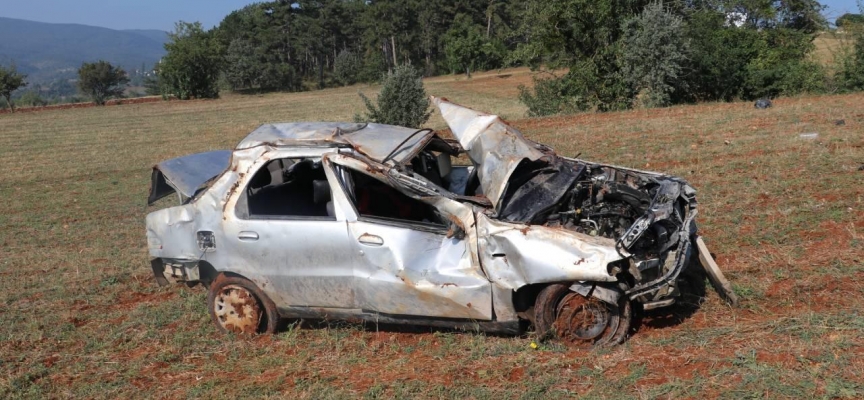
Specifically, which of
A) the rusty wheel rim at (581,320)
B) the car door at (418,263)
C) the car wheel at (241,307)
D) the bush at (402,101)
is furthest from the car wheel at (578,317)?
the bush at (402,101)

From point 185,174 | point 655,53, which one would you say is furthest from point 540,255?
point 655,53

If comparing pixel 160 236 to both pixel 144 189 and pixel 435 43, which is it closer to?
pixel 144 189

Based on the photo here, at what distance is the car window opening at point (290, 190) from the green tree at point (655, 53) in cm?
1731

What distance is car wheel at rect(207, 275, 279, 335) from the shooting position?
5957 mm

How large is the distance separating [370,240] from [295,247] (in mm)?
636

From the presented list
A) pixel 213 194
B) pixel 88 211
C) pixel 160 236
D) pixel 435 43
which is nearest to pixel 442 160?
pixel 213 194

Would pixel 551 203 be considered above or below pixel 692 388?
above

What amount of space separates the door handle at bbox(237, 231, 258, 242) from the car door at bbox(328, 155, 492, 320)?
82 cm

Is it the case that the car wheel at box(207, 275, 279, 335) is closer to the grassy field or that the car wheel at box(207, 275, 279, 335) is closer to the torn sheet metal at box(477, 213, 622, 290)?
the grassy field

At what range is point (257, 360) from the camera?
18.4 feet

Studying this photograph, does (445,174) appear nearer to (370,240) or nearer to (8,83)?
(370,240)

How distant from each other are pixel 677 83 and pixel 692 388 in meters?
19.5

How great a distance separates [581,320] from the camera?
5.22 meters

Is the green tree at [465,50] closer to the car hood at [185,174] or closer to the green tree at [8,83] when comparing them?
the green tree at [8,83]
